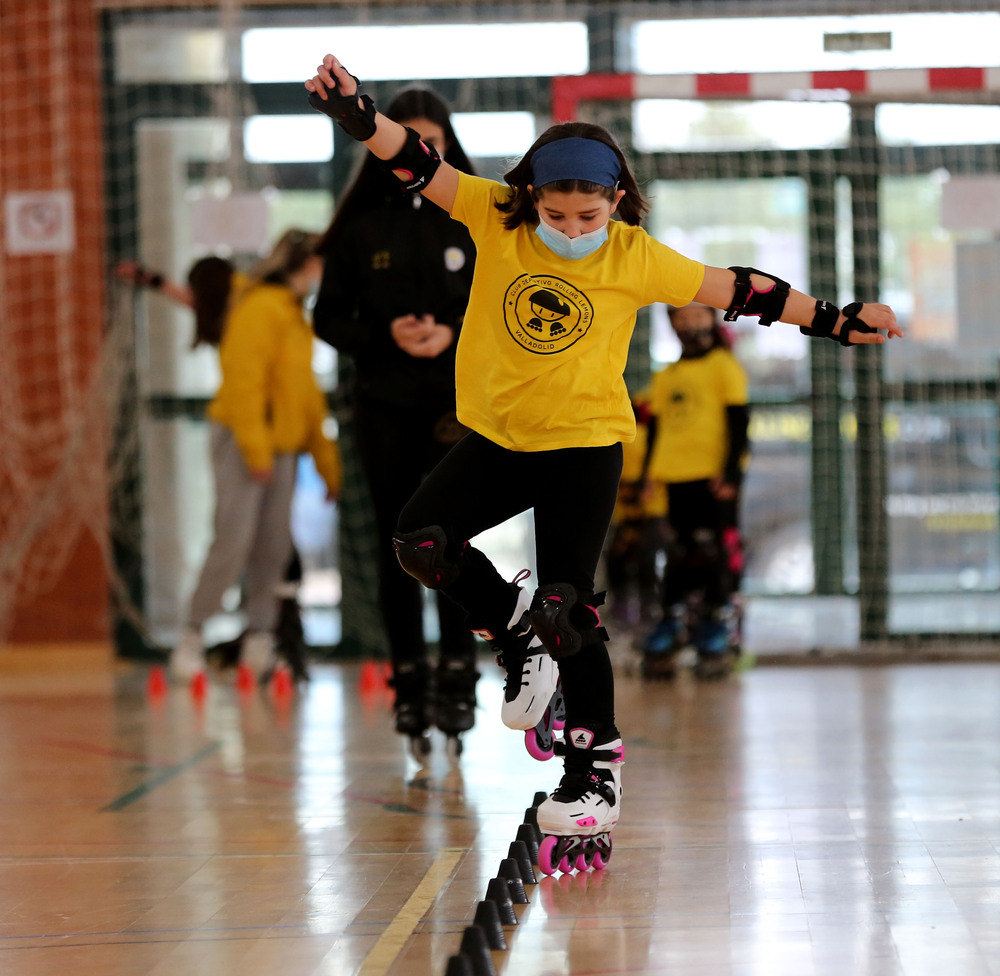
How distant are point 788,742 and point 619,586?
2.12m

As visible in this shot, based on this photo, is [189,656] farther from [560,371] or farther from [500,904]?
[500,904]

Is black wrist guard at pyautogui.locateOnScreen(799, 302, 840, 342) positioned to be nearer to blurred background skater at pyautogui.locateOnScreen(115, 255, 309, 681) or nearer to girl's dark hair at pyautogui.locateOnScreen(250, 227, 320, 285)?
girl's dark hair at pyautogui.locateOnScreen(250, 227, 320, 285)

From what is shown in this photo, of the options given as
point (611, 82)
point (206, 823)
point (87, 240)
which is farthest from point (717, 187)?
point (206, 823)

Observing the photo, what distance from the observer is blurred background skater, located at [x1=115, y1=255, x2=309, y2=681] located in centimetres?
551

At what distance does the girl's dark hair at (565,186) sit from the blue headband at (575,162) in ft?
0.04

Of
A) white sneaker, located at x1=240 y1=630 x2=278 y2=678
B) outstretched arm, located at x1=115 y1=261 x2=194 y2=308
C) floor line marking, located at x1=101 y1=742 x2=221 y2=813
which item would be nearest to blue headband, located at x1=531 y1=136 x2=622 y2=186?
floor line marking, located at x1=101 y1=742 x2=221 y2=813

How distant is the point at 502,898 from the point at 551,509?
0.72 m

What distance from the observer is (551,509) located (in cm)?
265

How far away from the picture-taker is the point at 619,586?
6012mm

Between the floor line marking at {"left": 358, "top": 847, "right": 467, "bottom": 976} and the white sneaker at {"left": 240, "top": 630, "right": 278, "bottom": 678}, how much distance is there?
2741 mm

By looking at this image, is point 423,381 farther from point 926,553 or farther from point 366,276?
point 926,553

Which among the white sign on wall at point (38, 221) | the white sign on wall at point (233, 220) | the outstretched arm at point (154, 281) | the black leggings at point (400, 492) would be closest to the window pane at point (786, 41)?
the white sign on wall at point (233, 220)

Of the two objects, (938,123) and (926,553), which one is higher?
(938,123)

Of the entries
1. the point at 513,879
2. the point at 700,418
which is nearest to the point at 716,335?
the point at 700,418
